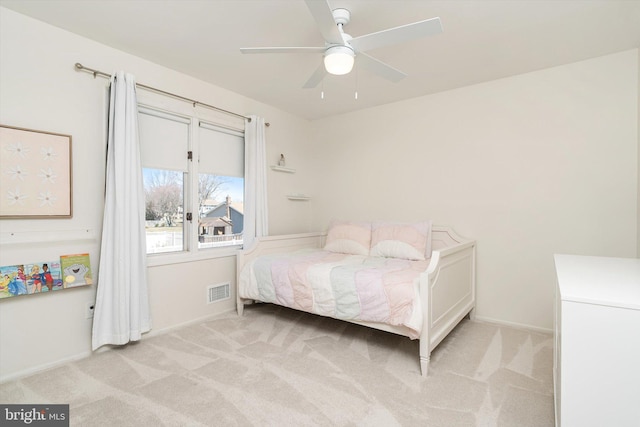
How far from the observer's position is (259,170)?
136 inches

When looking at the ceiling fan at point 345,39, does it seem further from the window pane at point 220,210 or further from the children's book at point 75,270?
the children's book at point 75,270

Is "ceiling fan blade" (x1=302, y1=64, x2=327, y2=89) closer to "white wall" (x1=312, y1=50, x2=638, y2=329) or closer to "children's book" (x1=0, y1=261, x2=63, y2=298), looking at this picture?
"white wall" (x1=312, y1=50, x2=638, y2=329)

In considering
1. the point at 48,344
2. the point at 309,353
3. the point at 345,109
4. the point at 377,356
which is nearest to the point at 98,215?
the point at 48,344

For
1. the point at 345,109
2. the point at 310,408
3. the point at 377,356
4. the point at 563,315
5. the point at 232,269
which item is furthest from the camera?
the point at 345,109

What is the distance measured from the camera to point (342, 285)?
7.86ft

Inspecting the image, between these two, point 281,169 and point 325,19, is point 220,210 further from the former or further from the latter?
point 325,19

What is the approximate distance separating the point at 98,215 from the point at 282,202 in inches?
78.8

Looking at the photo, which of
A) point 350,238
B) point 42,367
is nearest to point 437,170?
point 350,238

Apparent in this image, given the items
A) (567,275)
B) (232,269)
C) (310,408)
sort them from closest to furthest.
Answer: (567,275) → (310,408) → (232,269)

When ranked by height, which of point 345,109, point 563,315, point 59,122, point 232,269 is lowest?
point 232,269

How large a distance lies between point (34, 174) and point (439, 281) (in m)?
2.86

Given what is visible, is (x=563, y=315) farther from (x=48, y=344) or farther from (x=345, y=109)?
(x=345, y=109)

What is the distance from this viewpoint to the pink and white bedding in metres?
2.13

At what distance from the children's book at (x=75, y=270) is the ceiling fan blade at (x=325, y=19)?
2.25 m
